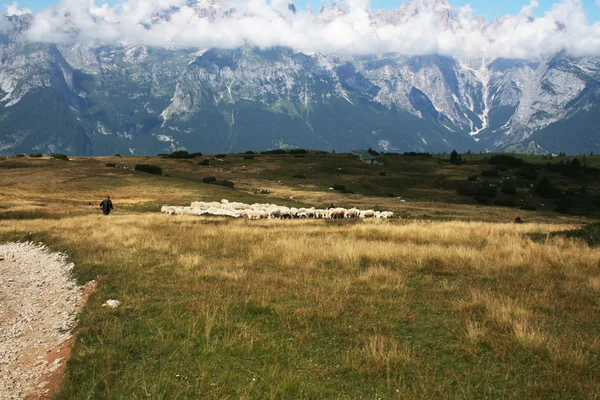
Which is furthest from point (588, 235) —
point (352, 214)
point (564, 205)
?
point (564, 205)

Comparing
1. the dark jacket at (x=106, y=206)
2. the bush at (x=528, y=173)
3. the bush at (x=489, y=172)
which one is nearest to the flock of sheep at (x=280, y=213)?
the dark jacket at (x=106, y=206)

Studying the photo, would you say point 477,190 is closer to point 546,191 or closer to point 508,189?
point 508,189

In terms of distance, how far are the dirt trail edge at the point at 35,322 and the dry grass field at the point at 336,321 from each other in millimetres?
479

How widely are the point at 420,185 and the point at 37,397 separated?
7001 centimetres

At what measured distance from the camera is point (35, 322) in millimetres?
10734

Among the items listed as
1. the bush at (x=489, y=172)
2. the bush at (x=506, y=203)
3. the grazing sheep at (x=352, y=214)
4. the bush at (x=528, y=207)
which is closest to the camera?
the grazing sheep at (x=352, y=214)

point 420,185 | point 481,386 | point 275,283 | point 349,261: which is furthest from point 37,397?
point 420,185

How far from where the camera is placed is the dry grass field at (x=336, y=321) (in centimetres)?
693

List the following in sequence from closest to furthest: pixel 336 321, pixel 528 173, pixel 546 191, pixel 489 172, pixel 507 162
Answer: pixel 336 321 → pixel 546 191 → pixel 528 173 → pixel 489 172 → pixel 507 162

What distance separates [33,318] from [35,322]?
407 millimetres

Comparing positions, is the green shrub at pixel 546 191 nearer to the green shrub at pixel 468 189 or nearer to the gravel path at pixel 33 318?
the green shrub at pixel 468 189

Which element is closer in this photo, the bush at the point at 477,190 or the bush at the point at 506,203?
the bush at the point at 506,203

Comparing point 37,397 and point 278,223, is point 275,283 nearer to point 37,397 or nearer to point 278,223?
point 37,397

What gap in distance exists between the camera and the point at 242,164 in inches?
3337
